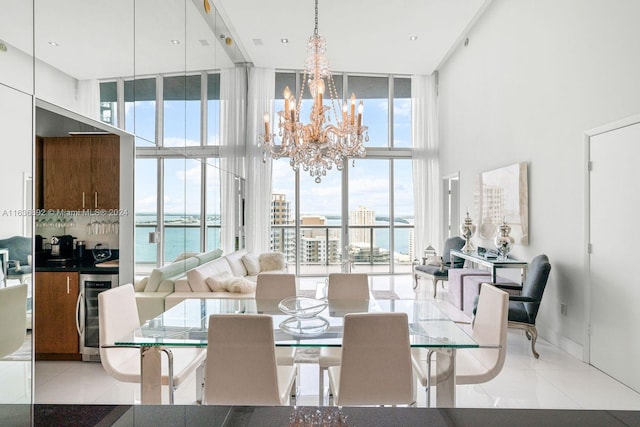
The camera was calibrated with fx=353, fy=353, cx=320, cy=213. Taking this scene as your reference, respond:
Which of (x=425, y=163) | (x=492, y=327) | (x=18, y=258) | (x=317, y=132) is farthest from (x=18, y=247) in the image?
(x=425, y=163)

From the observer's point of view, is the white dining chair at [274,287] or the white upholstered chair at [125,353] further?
the white dining chair at [274,287]

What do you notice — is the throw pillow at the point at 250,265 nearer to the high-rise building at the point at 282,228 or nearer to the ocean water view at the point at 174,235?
the ocean water view at the point at 174,235

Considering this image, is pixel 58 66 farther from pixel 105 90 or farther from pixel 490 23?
pixel 490 23

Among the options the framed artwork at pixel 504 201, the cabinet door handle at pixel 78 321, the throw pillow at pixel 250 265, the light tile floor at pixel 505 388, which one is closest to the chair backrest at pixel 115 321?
the light tile floor at pixel 505 388

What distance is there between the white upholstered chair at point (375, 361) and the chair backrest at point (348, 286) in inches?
46.3

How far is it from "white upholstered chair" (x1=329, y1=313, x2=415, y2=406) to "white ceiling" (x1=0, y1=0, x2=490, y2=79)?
2325mm

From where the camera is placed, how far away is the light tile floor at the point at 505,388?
8.04 ft

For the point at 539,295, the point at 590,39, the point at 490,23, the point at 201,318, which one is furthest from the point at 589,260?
the point at 490,23

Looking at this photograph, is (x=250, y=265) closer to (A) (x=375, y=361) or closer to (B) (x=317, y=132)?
(B) (x=317, y=132)

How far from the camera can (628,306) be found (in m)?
2.71

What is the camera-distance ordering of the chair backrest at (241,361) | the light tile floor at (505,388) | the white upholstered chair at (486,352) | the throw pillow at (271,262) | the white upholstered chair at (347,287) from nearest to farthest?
the chair backrest at (241,361) < the white upholstered chair at (486,352) < the light tile floor at (505,388) < the white upholstered chair at (347,287) < the throw pillow at (271,262)

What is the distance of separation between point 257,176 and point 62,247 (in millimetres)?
3790

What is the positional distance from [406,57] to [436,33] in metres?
0.88

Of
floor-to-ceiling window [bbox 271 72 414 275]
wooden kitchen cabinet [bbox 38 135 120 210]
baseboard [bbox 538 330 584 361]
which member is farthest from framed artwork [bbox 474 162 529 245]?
wooden kitchen cabinet [bbox 38 135 120 210]
